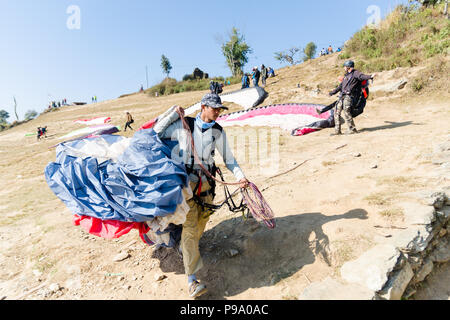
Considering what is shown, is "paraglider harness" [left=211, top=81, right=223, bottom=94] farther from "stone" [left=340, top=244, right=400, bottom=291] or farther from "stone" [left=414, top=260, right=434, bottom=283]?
"stone" [left=414, top=260, right=434, bottom=283]

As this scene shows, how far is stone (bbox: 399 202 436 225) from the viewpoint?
2.88 metres

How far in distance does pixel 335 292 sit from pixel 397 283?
54 centimetres

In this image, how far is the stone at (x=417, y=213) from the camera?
2883mm

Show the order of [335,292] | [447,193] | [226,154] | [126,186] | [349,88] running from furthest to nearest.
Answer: [349,88]
[447,193]
[226,154]
[126,186]
[335,292]

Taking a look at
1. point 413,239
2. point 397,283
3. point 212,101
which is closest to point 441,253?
point 413,239

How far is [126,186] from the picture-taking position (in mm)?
2600

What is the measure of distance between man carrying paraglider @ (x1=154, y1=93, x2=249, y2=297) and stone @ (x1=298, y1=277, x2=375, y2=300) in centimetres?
99

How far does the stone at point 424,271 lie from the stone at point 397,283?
0.20m

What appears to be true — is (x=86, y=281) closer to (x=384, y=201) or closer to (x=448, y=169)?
(x=384, y=201)

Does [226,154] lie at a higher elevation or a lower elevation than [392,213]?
higher

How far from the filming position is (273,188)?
16.1ft

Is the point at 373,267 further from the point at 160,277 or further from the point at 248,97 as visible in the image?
the point at 248,97

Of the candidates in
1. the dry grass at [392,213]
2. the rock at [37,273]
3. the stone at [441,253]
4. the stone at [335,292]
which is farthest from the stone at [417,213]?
the rock at [37,273]

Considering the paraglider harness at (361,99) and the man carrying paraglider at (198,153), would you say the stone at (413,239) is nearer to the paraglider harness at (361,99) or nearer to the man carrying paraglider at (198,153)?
the man carrying paraglider at (198,153)
